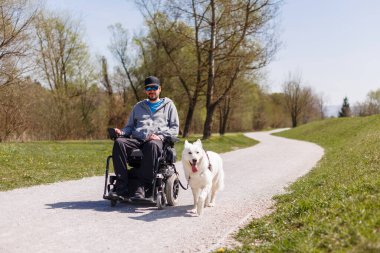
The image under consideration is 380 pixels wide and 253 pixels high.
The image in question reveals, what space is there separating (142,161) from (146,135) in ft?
2.03

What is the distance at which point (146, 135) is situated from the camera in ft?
24.3

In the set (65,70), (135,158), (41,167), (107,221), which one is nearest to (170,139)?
(135,158)

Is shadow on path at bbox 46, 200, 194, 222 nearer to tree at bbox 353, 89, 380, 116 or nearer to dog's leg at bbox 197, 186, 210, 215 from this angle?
dog's leg at bbox 197, 186, 210, 215

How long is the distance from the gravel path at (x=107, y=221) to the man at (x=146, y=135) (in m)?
0.52

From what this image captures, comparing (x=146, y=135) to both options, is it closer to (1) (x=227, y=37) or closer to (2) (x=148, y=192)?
(2) (x=148, y=192)

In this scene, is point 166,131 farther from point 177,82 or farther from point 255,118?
point 255,118

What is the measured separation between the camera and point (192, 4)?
27.1 meters

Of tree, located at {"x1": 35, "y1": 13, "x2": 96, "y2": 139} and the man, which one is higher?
tree, located at {"x1": 35, "y1": 13, "x2": 96, "y2": 139}

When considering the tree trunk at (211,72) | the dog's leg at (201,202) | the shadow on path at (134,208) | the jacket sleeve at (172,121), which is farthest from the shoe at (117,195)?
the tree trunk at (211,72)

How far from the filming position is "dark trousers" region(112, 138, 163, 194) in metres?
6.91

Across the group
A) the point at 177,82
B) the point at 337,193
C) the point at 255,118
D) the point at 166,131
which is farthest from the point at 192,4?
the point at 255,118

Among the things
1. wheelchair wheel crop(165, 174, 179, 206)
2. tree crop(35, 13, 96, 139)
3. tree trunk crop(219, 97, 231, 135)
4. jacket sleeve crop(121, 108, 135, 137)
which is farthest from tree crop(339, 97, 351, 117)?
wheelchair wheel crop(165, 174, 179, 206)

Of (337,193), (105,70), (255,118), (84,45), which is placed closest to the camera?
(337,193)

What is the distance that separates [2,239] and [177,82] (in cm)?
3166
